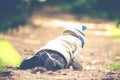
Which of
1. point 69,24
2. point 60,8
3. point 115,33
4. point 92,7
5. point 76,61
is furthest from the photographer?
point 60,8

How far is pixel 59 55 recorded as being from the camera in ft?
21.3

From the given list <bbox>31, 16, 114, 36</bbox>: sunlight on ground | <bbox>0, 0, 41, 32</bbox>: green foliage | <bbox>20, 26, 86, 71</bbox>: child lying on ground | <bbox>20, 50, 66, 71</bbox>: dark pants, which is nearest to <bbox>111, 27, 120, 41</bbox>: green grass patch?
<bbox>31, 16, 114, 36</bbox>: sunlight on ground

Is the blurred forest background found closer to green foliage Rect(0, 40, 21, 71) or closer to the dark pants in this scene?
green foliage Rect(0, 40, 21, 71)

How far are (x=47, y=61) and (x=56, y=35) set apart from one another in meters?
6.70

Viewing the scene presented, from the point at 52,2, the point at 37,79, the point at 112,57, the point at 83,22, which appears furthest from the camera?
the point at 52,2

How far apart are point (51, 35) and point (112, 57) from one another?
387 centimetres

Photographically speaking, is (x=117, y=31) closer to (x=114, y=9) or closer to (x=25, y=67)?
(x=114, y=9)

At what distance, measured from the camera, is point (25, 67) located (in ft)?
21.6

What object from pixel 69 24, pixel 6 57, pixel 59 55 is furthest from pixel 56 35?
pixel 59 55

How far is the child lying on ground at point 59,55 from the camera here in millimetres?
6429

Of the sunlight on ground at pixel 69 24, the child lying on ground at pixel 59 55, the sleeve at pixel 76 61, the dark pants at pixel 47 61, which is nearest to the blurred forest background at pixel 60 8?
the sunlight on ground at pixel 69 24

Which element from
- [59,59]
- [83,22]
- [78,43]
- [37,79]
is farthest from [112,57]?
[83,22]

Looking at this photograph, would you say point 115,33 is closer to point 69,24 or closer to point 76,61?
point 69,24

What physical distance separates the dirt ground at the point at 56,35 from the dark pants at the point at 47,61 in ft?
0.30
